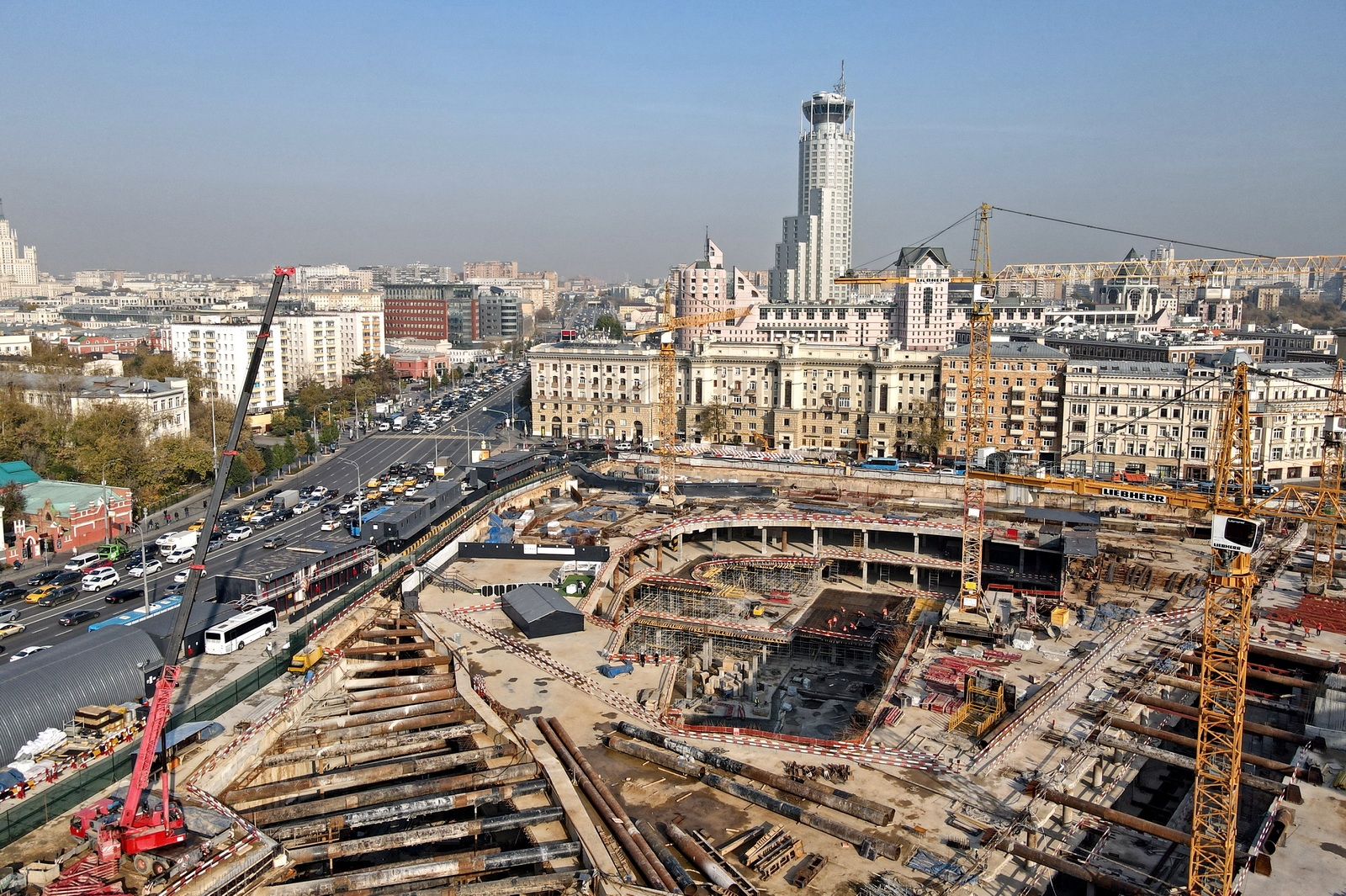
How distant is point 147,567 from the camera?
28.3 meters

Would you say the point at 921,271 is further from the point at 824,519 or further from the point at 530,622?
the point at 530,622

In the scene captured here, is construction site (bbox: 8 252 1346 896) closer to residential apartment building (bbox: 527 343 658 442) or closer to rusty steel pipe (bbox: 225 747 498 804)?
rusty steel pipe (bbox: 225 747 498 804)

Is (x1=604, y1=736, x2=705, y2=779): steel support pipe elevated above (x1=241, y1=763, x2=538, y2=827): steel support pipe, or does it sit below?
above

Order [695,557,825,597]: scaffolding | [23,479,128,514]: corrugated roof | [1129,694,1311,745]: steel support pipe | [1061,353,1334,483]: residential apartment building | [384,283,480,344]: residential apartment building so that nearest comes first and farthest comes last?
[1129,694,1311,745]: steel support pipe, [23,479,128,514]: corrugated roof, [695,557,825,597]: scaffolding, [1061,353,1334,483]: residential apartment building, [384,283,480,344]: residential apartment building

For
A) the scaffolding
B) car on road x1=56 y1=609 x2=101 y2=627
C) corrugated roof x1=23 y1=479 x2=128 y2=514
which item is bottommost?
the scaffolding

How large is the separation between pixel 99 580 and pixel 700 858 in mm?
20760

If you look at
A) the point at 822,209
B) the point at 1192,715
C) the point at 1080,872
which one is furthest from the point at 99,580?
the point at 822,209

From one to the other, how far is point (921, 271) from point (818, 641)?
141ft

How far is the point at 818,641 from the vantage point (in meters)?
28.5

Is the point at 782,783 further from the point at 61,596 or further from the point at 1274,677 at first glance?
the point at 61,596

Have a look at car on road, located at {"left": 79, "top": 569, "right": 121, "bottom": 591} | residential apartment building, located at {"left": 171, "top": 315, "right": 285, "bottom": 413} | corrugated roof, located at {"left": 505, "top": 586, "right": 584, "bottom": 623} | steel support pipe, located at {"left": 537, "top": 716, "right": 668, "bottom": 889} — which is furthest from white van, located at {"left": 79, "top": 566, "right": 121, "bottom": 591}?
residential apartment building, located at {"left": 171, "top": 315, "right": 285, "bottom": 413}

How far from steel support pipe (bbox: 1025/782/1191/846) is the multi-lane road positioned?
749 inches

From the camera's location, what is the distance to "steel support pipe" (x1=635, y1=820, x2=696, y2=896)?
42.2 feet

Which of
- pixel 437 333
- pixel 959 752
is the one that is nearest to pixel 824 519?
pixel 959 752
